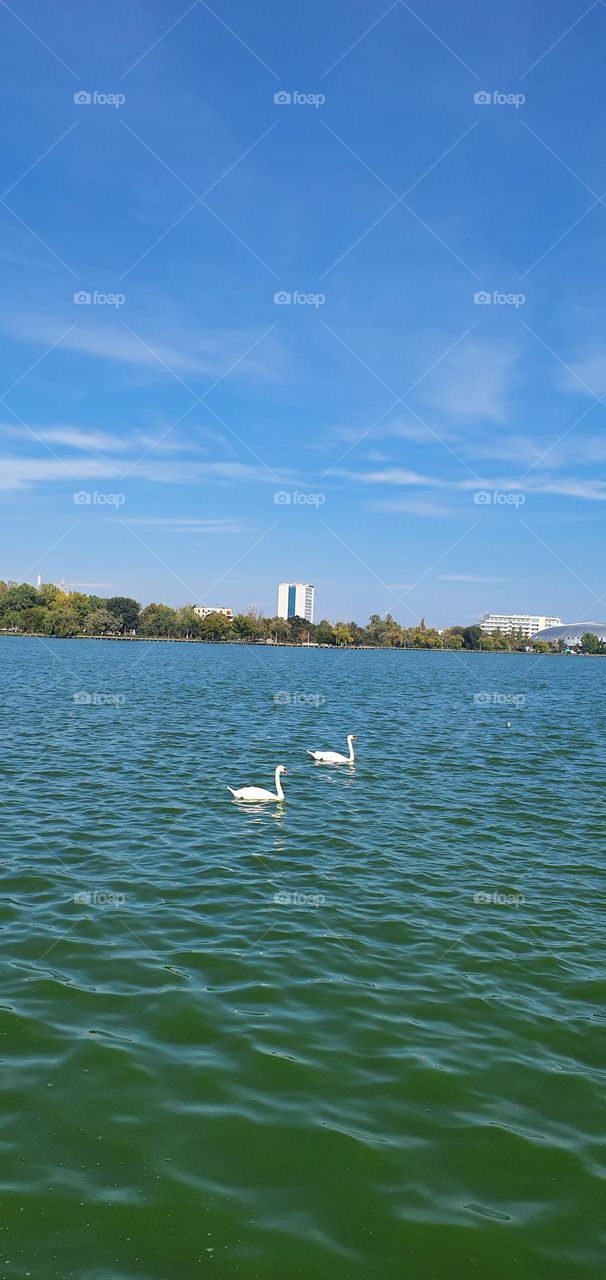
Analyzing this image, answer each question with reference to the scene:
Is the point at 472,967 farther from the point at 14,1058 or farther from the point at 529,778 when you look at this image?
the point at 529,778

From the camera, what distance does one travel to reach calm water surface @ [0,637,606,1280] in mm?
6758

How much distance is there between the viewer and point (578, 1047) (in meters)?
10.0

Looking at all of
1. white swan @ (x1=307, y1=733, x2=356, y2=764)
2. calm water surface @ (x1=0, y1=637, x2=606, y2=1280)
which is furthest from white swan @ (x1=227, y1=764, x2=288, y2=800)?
white swan @ (x1=307, y1=733, x2=356, y2=764)

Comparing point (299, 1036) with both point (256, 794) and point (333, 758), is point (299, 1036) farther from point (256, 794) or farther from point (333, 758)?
point (333, 758)

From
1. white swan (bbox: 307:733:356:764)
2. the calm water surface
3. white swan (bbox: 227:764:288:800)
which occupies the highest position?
white swan (bbox: 307:733:356:764)

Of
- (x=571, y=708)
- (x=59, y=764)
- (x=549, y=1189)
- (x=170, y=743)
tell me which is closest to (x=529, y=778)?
(x=170, y=743)

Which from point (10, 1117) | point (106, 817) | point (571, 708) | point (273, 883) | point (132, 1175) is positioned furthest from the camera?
point (571, 708)

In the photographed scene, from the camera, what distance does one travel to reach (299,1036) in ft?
Answer: 32.4

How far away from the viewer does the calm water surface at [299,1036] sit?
676 cm

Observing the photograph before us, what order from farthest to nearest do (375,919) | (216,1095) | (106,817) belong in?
(106,817), (375,919), (216,1095)

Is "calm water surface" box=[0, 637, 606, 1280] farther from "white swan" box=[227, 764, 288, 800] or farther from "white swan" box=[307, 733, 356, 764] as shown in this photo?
"white swan" box=[307, 733, 356, 764]

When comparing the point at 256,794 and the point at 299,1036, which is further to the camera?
the point at 256,794

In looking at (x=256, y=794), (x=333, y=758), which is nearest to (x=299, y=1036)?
(x=256, y=794)

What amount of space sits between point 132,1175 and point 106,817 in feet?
42.0
